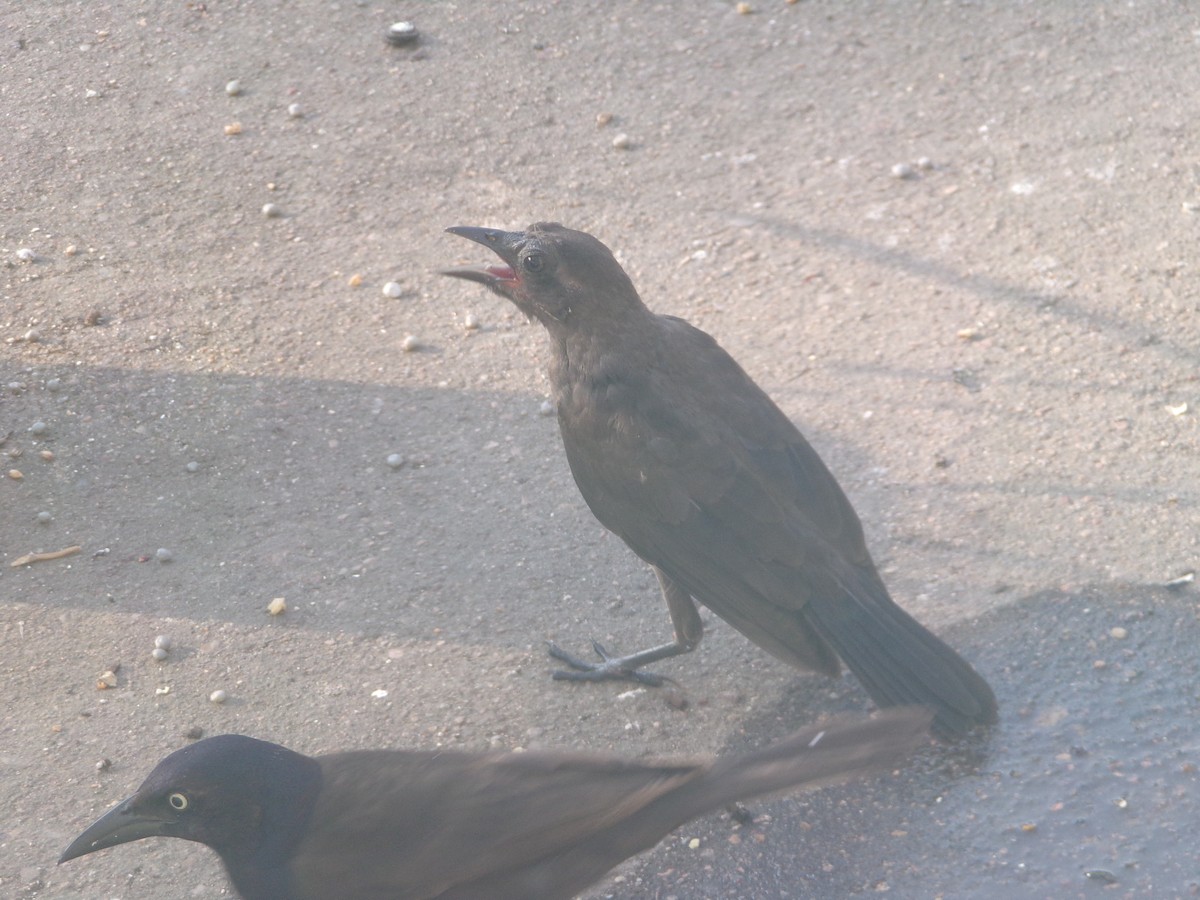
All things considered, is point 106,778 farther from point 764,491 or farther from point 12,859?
point 764,491

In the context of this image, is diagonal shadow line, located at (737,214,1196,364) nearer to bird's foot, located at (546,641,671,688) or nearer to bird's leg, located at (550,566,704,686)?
bird's leg, located at (550,566,704,686)

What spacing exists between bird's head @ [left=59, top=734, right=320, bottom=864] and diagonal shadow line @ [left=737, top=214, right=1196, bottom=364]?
4011 mm

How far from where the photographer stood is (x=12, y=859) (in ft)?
12.3

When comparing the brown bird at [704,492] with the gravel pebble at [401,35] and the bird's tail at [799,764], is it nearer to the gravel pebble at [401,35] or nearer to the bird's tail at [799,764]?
the bird's tail at [799,764]

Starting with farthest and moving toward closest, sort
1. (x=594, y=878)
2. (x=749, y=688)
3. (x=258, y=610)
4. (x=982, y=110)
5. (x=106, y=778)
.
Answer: (x=982, y=110), (x=258, y=610), (x=749, y=688), (x=106, y=778), (x=594, y=878)

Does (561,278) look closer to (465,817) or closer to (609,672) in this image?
(609,672)

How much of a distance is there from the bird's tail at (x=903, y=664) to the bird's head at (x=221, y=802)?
1.62 meters

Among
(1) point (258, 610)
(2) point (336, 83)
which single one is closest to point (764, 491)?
(1) point (258, 610)

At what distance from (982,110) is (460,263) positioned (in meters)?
3.02

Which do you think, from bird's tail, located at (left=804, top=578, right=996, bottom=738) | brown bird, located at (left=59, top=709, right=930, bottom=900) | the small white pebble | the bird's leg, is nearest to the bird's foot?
the bird's leg

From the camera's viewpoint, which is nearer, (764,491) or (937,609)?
(764,491)

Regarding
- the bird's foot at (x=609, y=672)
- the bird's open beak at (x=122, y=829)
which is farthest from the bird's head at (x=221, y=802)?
the bird's foot at (x=609, y=672)

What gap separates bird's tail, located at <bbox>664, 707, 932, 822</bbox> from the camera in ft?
10.3

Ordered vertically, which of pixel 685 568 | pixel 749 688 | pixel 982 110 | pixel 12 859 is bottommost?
pixel 12 859
